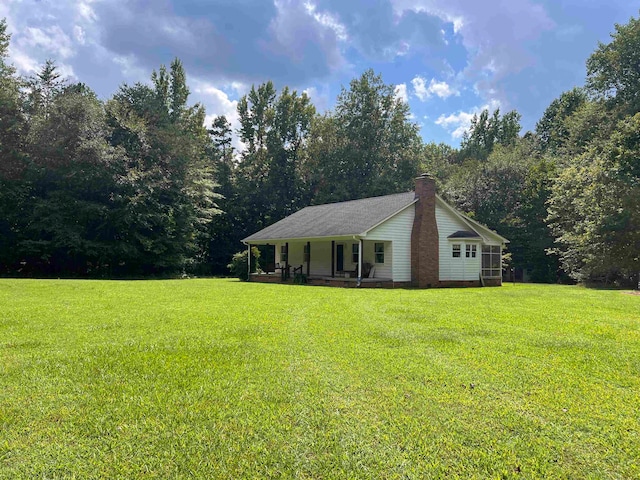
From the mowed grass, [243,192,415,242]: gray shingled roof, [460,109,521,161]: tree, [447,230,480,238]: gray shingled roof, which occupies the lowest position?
the mowed grass

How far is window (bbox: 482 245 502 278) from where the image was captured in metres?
23.2

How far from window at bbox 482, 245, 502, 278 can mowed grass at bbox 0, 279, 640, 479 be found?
624 inches

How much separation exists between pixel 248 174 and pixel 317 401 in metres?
38.3

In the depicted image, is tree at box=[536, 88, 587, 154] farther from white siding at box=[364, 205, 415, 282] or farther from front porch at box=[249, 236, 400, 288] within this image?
front porch at box=[249, 236, 400, 288]

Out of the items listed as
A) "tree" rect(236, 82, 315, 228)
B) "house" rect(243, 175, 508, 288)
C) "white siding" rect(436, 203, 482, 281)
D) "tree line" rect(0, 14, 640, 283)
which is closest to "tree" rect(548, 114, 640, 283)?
"tree line" rect(0, 14, 640, 283)

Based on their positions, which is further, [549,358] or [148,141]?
[148,141]

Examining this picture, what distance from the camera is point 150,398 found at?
158 inches

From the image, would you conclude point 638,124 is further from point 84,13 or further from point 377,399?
point 84,13

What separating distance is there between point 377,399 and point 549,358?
2720 millimetres

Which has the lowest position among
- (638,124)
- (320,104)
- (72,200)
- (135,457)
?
(135,457)

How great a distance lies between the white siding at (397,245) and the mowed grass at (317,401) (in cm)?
1276

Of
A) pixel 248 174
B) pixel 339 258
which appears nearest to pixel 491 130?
pixel 248 174

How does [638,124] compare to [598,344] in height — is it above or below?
above

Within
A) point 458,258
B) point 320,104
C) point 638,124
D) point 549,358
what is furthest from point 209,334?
point 320,104
